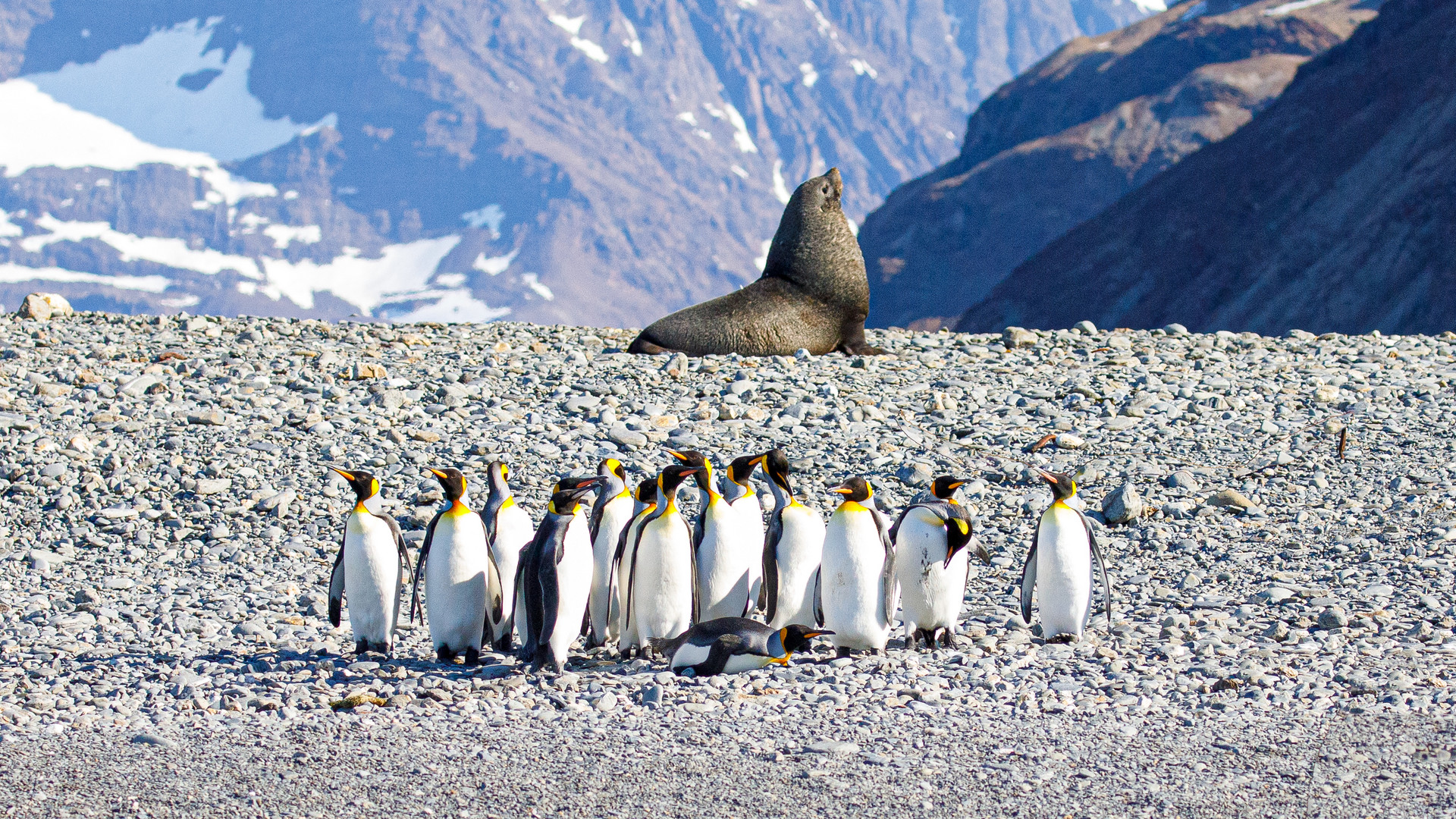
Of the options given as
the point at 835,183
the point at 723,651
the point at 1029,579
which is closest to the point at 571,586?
the point at 723,651

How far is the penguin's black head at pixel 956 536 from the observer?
6.14 m

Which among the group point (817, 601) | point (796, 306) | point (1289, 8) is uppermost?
point (1289, 8)

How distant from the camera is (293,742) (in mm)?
4902

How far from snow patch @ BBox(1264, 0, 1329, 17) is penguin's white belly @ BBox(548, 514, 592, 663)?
95.5 meters

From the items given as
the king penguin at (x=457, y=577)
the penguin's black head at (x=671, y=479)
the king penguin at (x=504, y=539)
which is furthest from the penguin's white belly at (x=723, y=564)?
the king penguin at (x=457, y=577)

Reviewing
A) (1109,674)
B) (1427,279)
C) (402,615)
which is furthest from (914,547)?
(1427,279)

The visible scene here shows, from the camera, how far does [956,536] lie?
20.2 ft

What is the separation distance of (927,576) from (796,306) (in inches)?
303

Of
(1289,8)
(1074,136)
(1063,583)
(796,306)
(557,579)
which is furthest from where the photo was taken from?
(1289,8)

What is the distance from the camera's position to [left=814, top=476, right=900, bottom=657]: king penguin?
6.16m

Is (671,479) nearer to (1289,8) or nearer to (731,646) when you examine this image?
(731,646)

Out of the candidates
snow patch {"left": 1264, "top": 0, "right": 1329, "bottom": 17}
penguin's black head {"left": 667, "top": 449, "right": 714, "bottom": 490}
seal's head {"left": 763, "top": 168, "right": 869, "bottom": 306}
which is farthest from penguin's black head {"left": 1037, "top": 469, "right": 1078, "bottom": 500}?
snow patch {"left": 1264, "top": 0, "right": 1329, "bottom": 17}

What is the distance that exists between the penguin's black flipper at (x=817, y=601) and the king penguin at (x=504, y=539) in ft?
4.15

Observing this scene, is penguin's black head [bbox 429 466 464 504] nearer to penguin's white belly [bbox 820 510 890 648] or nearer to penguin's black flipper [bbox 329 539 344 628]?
penguin's black flipper [bbox 329 539 344 628]
